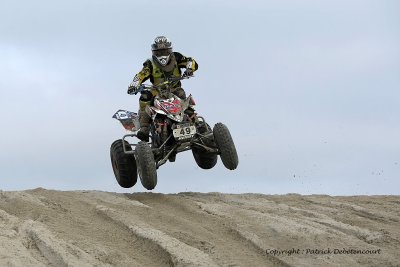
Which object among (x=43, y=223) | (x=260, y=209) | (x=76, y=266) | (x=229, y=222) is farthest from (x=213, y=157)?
(x=76, y=266)

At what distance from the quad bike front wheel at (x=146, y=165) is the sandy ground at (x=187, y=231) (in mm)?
275

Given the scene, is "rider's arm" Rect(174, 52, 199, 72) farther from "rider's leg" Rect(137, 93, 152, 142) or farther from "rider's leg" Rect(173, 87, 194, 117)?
"rider's leg" Rect(137, 93, 152, 142)

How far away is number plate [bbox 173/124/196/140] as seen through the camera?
1162 cm

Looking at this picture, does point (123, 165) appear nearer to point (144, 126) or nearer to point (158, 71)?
point (144, 126)

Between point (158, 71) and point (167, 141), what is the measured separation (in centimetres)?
138

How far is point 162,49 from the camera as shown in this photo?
41.4 feet

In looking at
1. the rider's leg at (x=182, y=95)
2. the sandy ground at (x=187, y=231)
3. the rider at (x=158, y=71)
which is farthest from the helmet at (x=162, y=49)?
the sandy ground at (x=187, y=231)

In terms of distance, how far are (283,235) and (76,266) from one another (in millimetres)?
2726

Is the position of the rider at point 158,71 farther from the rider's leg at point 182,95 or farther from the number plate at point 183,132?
the number plate at point 183,132

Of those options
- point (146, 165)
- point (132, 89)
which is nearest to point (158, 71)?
point (132, 89)

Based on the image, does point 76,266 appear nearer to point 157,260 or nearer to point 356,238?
point 157,260

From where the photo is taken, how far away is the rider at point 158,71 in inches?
490

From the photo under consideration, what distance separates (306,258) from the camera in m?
8.47

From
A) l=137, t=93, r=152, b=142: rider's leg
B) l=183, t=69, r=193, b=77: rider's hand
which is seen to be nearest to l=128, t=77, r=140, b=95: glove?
l=137, t=93, r=152, b=142: rider's leg
